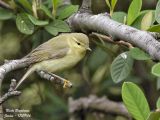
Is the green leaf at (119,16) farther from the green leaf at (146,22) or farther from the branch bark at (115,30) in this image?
the green leaf at (146,22)

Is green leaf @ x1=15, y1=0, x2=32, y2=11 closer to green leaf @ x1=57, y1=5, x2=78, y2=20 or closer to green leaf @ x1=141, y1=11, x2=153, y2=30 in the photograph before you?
green leaf @ x1=57, y1=5, x2=78, y2=20

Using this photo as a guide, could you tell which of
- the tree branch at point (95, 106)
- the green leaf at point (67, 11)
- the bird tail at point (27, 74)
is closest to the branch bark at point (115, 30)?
the green leaf at point (67, 11)

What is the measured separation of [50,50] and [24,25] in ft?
1.48

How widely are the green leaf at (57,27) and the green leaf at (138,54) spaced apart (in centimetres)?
62

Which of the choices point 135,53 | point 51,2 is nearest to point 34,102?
point 51,2

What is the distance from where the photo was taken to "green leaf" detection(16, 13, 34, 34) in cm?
344

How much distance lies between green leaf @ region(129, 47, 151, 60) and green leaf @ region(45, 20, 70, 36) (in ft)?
2.02

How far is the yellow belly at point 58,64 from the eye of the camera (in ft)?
11.7

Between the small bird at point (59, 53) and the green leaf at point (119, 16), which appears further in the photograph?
the small bird at point (59, 53)

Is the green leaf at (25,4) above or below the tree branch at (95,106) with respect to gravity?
above

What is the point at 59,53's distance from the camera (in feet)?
13.0

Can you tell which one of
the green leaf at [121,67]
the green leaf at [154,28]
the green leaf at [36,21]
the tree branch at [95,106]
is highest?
the green leaf at [154,28]

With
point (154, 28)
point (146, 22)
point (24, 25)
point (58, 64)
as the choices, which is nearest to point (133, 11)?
point (146, 22)

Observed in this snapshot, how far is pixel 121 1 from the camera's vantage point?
504 cm
